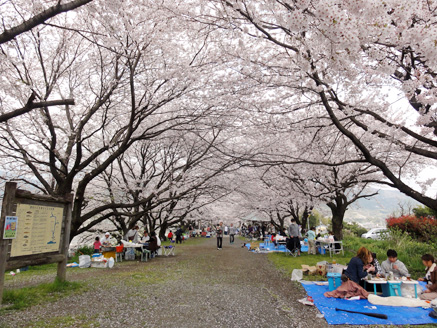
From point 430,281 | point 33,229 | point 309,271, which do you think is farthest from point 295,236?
point 33,229

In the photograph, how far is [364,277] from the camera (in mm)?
5824

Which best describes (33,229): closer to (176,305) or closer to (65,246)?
(65,246)

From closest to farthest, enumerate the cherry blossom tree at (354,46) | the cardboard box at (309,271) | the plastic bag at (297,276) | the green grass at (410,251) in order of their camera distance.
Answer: the cherry blossom tree at (354,46)
the plastic bag at (297,276)
the cardboard box at (309,271)
the green grass at (410,251)

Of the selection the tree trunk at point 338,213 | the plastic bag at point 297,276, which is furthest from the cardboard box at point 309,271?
the tree trunk at point 338,213

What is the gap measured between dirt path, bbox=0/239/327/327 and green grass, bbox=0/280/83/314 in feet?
0.81

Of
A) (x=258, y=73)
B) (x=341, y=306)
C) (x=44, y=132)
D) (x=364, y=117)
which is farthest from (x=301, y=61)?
(x=44, y=132)

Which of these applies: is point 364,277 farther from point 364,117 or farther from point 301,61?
point 364,117

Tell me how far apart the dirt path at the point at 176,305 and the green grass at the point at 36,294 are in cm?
25

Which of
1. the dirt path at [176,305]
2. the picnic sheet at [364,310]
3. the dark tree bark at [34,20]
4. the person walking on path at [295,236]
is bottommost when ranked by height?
the picnic sheet at [364,310]

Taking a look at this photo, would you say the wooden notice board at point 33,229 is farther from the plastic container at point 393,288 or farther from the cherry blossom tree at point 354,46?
the plastic container at point 393,288

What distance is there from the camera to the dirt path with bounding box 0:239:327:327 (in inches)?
164

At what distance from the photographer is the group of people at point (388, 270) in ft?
17.5

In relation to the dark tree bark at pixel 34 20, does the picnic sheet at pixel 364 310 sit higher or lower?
lower

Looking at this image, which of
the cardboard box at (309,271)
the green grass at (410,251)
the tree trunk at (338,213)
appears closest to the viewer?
the cardboard box at (309,271)
